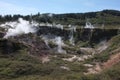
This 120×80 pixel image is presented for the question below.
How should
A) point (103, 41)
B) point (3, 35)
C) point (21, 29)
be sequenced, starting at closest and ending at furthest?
point (3, 35) < point (21, 29) < point (103, 41)

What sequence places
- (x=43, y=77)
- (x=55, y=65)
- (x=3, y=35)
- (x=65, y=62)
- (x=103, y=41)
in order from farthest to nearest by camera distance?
(x=103, y=41), (x=3, y=35), (x=65, y=62), (x=55, y=65), (x=43, y=77)

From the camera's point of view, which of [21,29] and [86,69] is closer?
[86,69]

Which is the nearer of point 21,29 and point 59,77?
point 59,77

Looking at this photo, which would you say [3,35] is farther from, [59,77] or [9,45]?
[59,77]

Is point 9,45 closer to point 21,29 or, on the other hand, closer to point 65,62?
point 65,62

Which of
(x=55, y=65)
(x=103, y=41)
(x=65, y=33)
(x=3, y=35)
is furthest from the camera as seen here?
(x=65, y=33)

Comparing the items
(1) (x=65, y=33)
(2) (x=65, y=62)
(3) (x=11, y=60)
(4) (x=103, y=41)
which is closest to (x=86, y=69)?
(2) (x=65, y=62)

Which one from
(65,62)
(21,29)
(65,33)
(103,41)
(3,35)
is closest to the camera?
(65,62)

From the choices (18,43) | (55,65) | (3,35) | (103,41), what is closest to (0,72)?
(55,65)
